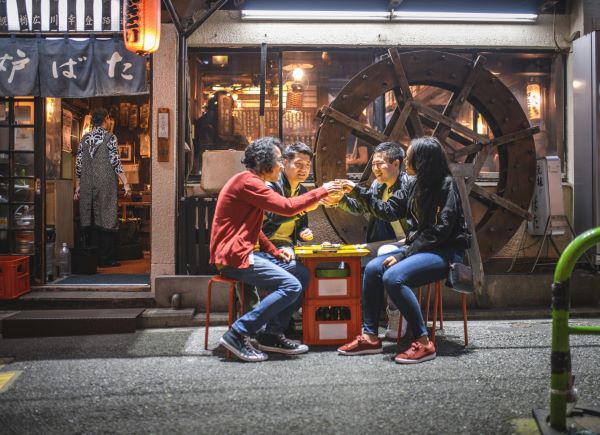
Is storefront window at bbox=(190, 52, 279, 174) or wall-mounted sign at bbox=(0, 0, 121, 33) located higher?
wall-mounted sign at bbox=(0, 0, 121, 33)

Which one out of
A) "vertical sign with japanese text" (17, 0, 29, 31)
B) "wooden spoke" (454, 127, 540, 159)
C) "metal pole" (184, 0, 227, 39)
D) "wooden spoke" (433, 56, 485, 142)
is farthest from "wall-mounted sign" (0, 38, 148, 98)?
"wooden spoke" (454, 127, 540, 159)

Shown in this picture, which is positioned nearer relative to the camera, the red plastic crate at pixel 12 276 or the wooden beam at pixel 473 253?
the wooden beam at pixel 473 253

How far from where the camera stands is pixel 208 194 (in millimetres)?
7797

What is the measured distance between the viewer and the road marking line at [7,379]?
4.64 metres

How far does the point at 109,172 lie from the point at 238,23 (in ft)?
10.8

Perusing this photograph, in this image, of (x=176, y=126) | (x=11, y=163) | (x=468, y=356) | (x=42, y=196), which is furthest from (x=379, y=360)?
(x=11, y=163)

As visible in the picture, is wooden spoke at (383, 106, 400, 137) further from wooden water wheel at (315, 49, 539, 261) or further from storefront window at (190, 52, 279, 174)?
storefront window at (190, 52, 279, 174)

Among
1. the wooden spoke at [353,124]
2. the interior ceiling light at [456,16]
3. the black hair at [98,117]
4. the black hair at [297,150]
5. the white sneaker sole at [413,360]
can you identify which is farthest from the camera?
the black hair at [98,117]

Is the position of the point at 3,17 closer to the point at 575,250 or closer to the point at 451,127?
the point at 451,127

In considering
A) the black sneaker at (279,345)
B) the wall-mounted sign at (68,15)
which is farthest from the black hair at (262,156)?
the wall-mounted sign at (68,15)

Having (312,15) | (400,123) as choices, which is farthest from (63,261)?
(400,123)

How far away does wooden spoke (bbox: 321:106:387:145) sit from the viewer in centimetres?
750

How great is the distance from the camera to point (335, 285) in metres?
5.77

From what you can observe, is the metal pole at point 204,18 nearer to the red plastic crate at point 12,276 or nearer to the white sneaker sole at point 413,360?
the red plastic crate at point 12,276
